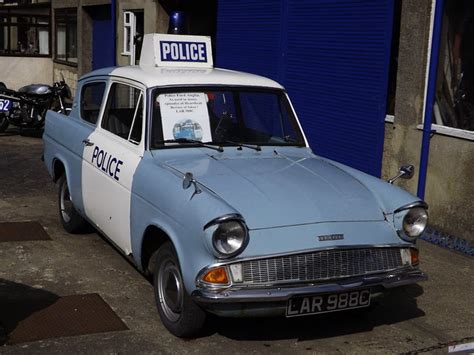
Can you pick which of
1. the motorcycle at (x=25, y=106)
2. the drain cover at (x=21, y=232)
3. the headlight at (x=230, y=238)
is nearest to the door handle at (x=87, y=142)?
the drain cover at (x=21, y=232)

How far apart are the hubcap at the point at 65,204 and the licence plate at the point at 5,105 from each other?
668cm

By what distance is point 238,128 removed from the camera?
16.8 ft

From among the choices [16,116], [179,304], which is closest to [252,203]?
[179,304]

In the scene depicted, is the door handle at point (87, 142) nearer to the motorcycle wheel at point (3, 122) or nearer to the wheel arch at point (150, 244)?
the wheel arch at point (150, 244)

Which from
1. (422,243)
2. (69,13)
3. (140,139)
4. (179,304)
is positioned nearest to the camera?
(179,304)

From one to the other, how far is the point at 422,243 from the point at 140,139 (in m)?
3.30

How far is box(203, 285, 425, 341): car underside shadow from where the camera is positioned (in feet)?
14.3

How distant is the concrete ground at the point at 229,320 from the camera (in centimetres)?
417

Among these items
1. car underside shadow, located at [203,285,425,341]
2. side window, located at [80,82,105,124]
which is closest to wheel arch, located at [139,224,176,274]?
car underside shadow, located at [203,285,425,341]

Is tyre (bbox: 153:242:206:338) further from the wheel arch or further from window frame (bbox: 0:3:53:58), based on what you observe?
window frame (bbox: 0:3:53:58)

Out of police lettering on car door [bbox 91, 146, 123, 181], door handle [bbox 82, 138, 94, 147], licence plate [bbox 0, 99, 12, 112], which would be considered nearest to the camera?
police lettering on car door [bbox 91, 146, 123, 181]

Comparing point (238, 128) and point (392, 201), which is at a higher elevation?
point (238, 128)

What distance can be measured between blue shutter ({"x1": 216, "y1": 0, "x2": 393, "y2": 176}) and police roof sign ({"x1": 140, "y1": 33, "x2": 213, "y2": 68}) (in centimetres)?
254

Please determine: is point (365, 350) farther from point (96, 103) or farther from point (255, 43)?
point (255, 43)
